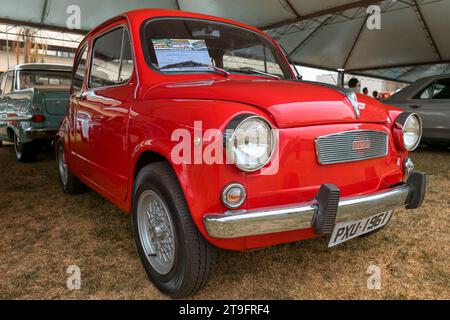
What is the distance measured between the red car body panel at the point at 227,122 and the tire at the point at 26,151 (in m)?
3.76

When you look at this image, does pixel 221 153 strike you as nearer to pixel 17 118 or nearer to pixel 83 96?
pixel 83 96

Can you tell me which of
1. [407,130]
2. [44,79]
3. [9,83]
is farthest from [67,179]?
[9,83]

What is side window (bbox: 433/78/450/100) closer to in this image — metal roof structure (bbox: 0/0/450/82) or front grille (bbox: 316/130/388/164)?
metal roof structure (bbox: 0/0/450/82)

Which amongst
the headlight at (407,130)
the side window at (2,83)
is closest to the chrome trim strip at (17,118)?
the side window at (2,83)

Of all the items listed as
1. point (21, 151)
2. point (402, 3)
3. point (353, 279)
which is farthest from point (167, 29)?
point (402, 3)

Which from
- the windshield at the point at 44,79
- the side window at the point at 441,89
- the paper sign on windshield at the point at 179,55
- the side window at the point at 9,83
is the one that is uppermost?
the paper sign on windshield at the point at 179,55

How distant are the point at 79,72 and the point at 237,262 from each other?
8.06 feet

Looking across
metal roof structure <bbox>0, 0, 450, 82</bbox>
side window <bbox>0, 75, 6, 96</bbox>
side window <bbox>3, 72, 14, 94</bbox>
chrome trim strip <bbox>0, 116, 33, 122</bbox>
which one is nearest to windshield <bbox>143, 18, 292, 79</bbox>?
chrome trim strip <bbox>0, 116, 33, 122</bbox>

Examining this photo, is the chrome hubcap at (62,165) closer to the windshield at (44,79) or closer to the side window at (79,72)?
the side window at (79,72)

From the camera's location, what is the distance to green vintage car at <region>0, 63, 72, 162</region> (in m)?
5.17

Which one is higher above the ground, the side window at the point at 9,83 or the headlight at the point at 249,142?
the headlight at the point at 249,142

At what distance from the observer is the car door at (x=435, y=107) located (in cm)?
612

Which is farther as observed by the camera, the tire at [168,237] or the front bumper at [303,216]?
the tire at [168,237]
